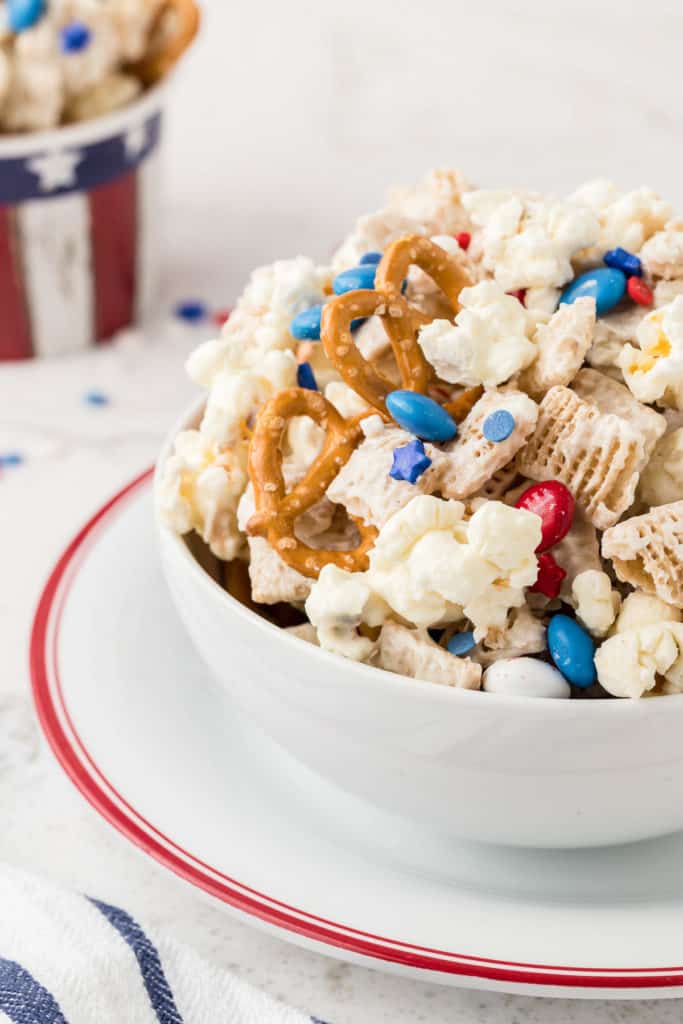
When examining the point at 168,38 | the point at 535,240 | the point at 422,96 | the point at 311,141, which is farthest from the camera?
the point at 422,96

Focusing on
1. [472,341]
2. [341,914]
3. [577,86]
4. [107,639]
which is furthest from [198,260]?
[341,914]

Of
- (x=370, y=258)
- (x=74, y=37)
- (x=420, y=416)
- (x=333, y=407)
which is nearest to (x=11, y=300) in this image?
(x=74, y=37)

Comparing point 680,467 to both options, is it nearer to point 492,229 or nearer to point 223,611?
point 492,229

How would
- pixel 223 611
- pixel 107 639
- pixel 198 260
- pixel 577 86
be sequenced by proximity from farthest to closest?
pixel 577 86 → pixel 198 260 → pixel 107 639 → pixel 223 611

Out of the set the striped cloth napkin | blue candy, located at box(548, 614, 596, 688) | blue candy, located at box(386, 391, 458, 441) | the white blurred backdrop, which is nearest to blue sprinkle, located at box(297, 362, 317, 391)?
blue candy, located at box(386, 391, 458, 441)

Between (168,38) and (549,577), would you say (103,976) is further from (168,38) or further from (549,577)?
(168,38)

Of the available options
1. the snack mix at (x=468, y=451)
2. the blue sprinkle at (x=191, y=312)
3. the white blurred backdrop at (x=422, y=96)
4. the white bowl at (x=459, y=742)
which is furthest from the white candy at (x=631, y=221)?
the white blurred backdrop at (x=422, y=96)
